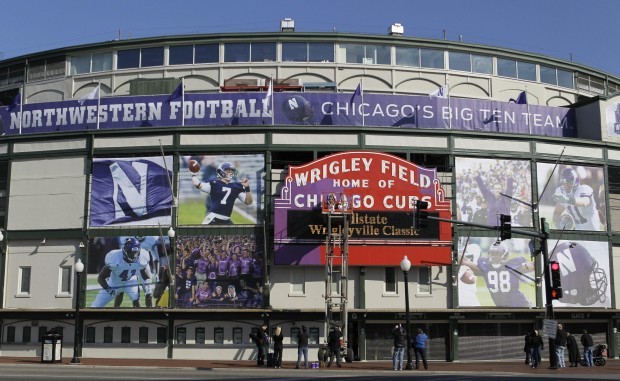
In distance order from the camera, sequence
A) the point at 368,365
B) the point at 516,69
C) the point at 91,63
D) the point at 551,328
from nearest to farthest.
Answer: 1. the point at 551,328
2. the point at 368,365
3. the point at 91,63
4. the point at 516,69

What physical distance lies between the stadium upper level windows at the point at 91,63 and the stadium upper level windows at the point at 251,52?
9.02 metres

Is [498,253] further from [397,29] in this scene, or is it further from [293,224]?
[397,29]

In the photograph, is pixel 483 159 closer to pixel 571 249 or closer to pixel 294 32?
pixel 571 249

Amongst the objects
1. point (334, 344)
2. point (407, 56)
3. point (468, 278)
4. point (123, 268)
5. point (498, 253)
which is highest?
point (407, 56)

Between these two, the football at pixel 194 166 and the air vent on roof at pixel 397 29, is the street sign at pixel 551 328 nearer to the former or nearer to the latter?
the football at pixel 194 166

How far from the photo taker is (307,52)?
180 ft

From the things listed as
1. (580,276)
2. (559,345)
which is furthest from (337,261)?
(580,276)

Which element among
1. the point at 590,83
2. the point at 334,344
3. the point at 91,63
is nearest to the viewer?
the point at 334,344

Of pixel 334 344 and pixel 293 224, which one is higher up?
pixel 293 224

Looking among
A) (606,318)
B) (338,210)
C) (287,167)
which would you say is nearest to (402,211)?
(338,210)

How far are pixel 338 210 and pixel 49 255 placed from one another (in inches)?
636

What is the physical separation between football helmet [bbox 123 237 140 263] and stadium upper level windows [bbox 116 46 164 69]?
18.4 m

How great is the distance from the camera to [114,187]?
4106 cm

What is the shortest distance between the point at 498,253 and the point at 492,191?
11.2 feet
